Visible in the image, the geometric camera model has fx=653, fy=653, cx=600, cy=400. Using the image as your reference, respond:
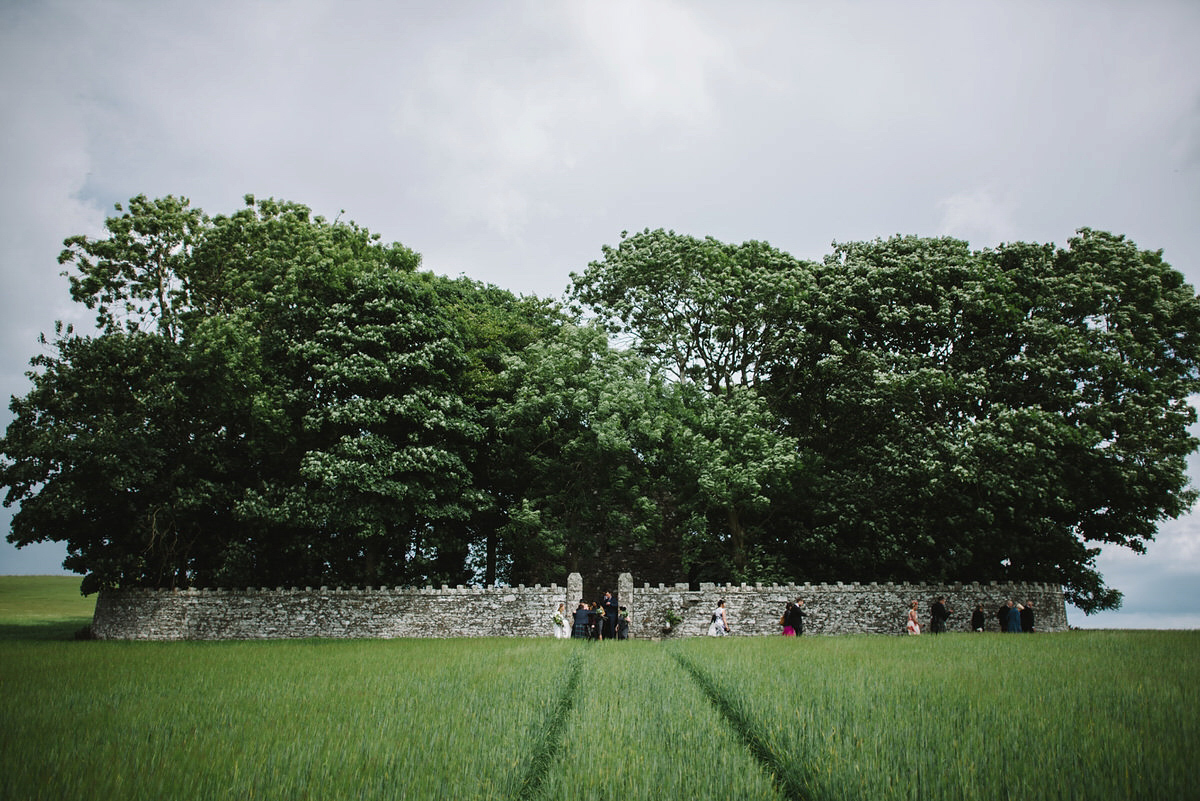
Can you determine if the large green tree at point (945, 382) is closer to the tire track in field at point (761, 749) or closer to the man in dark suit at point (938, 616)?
the man in dark suit at point (938, 616)

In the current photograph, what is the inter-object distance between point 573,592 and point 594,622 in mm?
2765

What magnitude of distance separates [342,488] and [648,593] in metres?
12.3

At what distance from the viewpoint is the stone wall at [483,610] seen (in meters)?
24.8

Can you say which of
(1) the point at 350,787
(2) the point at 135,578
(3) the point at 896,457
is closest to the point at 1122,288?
(3) the point at 896,457

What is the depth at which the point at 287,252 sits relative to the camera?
1059 inches

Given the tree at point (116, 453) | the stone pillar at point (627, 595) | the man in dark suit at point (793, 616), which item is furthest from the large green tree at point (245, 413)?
the man in dark suit at point (793, 616)

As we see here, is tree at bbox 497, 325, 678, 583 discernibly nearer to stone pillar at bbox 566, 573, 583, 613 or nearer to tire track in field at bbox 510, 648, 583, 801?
stone pillar at bbox 566, 573, 583, 613

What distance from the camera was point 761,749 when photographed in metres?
5.80

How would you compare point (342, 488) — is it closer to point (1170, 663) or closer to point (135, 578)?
point (135, 578)

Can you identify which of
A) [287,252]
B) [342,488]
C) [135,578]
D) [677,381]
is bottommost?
[135,578]

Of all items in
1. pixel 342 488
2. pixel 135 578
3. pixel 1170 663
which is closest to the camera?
pixel 1170 663

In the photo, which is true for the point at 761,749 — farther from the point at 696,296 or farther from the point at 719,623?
the point at 696,296

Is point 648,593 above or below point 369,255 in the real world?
below

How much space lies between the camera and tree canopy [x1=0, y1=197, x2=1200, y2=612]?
24.1 metres
